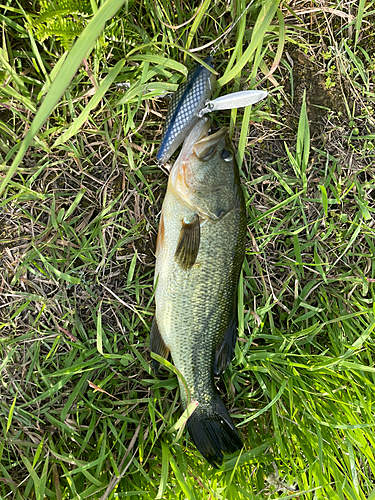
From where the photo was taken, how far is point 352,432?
229 centimetres

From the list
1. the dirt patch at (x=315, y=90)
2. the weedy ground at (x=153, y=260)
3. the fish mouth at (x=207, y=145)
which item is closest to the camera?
the fish mouth at (x=207, y=145)

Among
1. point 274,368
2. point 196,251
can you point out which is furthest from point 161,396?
point 196,251

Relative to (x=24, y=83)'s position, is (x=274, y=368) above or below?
below

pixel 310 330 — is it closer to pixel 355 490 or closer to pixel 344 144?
pixel 355 490

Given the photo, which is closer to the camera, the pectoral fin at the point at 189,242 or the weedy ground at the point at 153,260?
the pectoral fin at the point at 189,242

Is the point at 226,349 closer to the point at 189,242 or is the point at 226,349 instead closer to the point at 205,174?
the point at 189,242

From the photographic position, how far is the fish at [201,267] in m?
2.07

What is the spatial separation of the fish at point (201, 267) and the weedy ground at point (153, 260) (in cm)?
20

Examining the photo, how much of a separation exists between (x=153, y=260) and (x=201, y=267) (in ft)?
1.61

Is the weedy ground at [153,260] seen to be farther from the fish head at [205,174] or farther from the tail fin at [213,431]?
the fish head at [205,174]

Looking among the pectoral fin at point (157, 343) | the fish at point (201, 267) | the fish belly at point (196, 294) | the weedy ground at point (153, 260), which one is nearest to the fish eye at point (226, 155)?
the fish at point (201, 267)

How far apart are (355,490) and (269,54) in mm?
3144

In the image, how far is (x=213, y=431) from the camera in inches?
87.9

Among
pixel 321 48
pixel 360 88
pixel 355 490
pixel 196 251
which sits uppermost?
pixel 321 48
